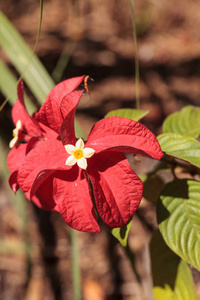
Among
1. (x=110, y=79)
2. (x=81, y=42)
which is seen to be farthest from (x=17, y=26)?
(x=110, y=79)

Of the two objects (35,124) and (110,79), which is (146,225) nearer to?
(110,79)

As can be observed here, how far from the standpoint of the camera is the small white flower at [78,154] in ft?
1.54

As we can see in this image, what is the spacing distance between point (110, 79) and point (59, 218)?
0.72m

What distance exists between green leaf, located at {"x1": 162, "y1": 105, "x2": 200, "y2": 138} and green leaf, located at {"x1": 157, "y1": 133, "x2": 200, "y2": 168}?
169 mm

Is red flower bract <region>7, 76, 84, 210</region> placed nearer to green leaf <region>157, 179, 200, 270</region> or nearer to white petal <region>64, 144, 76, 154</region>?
white petal <region>64, 144, 76, 154</region>

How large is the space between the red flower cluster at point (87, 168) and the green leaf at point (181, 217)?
0.40ft

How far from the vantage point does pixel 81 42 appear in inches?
70.2

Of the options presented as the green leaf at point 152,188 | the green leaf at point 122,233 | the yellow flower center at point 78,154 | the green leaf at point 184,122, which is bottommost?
the green leaf at point 152,188

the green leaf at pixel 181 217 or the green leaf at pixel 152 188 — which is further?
the green leaf at pixel 152 188

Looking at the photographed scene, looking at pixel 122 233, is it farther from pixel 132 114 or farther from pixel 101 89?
pixel 101 89

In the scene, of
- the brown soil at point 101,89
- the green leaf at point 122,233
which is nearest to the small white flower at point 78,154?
the green leaf at point 122,233

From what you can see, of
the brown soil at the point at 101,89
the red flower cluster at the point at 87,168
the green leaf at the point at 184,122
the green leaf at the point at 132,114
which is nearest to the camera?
the red flower cluster at the point at 87,168

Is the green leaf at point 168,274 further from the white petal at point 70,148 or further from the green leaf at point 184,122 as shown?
the white petal at point 70,148

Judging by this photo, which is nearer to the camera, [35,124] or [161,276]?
[35,124]
